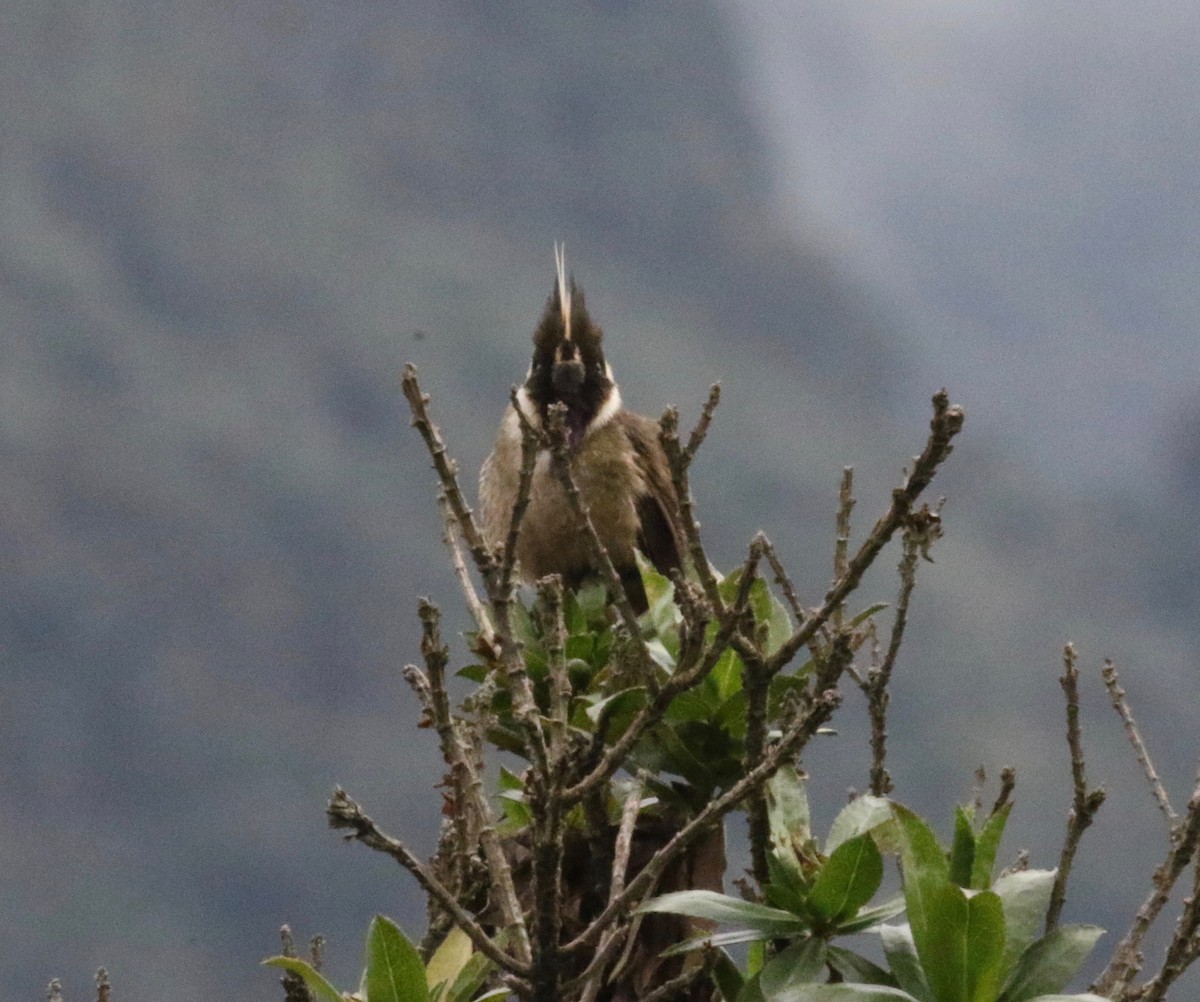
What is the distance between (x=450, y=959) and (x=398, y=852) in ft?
1.12

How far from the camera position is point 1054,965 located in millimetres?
1202

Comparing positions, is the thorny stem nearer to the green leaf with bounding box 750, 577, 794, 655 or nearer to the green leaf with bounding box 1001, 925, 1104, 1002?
the green leaf with bounding box 1001, 925, 1104, 1002

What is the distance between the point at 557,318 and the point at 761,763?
5.40ft

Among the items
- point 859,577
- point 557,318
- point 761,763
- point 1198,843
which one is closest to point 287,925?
point 761,763

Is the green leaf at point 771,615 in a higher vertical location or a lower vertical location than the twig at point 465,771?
higher

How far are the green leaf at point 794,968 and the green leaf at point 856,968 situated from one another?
1 centimetres

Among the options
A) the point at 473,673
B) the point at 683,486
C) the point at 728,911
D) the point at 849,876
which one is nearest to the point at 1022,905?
the point at 849,876

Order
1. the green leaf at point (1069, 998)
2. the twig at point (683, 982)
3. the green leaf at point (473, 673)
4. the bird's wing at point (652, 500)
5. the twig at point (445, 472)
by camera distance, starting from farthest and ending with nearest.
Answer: the bird's wing at point (652, 500)
the green leaf at point (473, 673)
the twig at point (445, 472)
the twig at point (683, 982)
the green leaf at point (1069, 998)

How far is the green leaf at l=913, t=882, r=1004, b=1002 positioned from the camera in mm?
1150

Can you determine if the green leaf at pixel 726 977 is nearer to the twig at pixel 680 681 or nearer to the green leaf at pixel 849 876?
the green leaf at pixel 849 876

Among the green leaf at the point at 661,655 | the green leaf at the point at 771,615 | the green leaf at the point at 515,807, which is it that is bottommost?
the green leaf at the point at 515,807

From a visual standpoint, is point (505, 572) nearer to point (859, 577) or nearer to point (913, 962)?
point (859, 577)

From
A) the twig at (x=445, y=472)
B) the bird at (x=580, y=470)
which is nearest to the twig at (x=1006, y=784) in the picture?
→ the twig at (x=445, y=472)

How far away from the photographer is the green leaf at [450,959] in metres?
1.36
